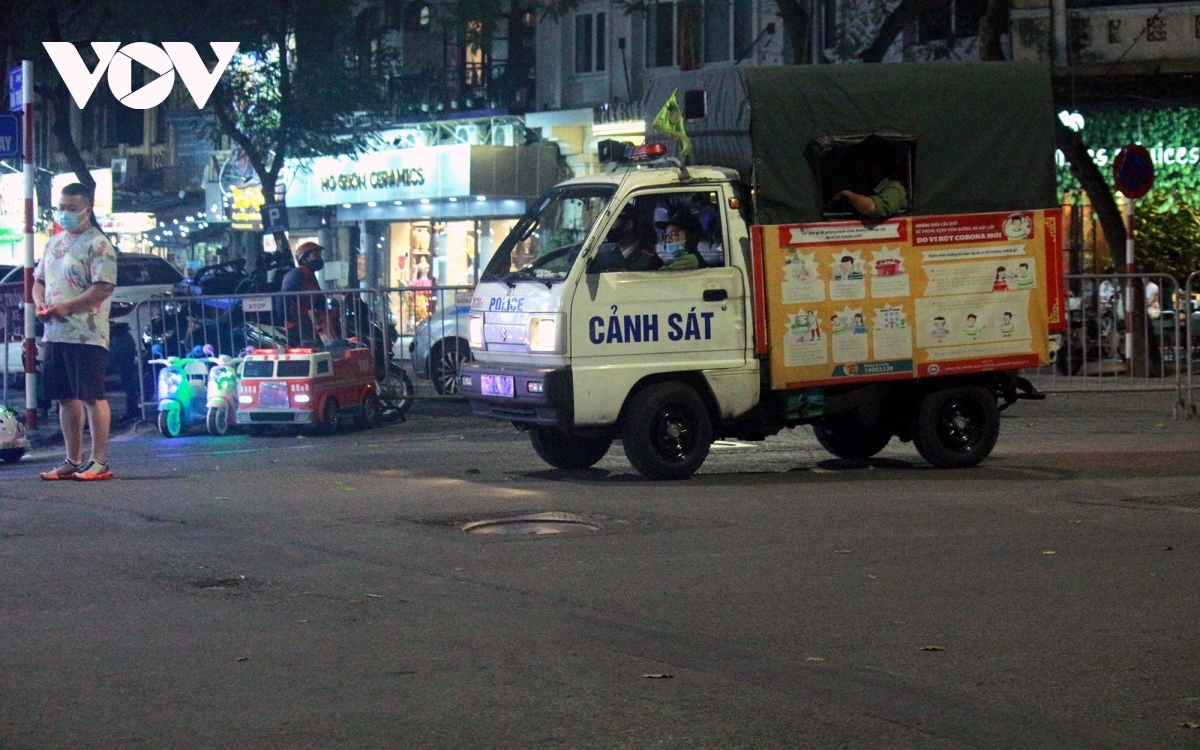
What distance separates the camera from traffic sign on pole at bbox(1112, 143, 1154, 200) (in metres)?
20.6

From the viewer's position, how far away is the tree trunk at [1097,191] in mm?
23359

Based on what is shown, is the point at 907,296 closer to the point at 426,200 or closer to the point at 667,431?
the point at 667,431

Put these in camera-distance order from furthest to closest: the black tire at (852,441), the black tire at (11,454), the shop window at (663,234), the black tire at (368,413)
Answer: the black tire at (368,413), the black tire at (11,454), the black tire at (852,441), the shop window at (663,234)

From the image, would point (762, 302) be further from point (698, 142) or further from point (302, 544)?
point (302, 544)

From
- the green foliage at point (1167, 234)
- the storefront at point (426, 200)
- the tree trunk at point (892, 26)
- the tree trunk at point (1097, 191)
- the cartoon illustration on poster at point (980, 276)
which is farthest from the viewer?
the storefront at point (426, 200)

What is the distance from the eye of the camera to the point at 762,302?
11.5 meters

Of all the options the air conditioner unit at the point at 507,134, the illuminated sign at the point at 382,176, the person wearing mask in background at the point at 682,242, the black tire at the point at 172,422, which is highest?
the air conditioner unit at the point at 507,134

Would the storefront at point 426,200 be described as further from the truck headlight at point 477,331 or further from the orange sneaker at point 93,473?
the orange sneaker at point 93,473

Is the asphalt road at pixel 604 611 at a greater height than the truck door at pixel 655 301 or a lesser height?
lesser

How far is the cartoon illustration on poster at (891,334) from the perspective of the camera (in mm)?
11820

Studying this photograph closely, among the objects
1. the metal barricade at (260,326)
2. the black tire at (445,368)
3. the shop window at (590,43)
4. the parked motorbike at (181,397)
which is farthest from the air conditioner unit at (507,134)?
the parked motorbike at (181,397)

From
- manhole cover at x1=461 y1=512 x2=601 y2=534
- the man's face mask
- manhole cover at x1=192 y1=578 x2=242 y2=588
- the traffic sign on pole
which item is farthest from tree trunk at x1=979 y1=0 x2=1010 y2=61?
manhole cover at x1=192 y1=578 x2=242 y2=588

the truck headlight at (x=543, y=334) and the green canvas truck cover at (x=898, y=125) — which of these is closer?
the truck headlight at (x=543, y=334)

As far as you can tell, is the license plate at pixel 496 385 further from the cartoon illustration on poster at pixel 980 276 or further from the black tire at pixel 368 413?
the black tire at pixel 368 413
